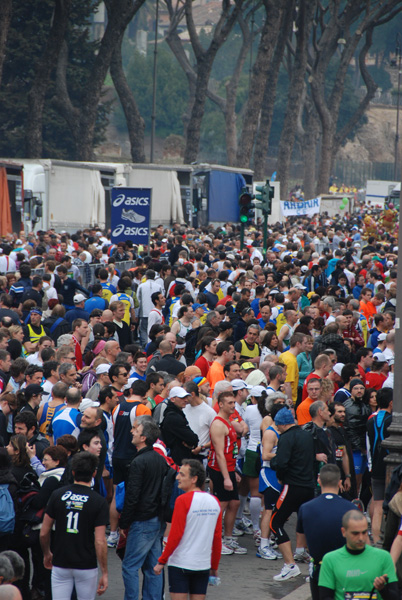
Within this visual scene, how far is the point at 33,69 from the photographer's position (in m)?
50.4

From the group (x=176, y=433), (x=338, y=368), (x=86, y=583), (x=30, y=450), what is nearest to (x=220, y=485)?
(x=176, y=433)

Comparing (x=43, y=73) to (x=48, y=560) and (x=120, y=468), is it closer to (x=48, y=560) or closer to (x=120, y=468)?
(x=120, y=468)

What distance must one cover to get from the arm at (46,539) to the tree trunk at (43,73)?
108ft

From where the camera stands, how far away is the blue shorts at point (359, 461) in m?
10.3

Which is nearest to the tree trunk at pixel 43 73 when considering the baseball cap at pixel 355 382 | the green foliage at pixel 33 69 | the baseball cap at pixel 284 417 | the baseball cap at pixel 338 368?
the green foliage at pixel 33 69

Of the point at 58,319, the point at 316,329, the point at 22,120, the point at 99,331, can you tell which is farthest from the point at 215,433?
the point at 22,120

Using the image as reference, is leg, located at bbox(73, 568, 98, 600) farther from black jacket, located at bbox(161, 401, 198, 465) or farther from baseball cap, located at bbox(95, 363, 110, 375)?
baseball cap, located at bbox(95, 363, 110, 375)

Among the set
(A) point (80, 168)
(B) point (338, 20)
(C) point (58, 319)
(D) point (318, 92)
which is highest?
(B) point (338, 20)

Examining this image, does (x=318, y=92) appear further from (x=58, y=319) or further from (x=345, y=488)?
A: (x=345, y=488)

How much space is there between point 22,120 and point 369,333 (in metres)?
39.3

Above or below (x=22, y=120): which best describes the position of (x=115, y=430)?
below

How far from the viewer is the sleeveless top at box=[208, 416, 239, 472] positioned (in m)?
9.14

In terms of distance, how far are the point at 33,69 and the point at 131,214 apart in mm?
32349

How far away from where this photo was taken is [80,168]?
3014 cm
